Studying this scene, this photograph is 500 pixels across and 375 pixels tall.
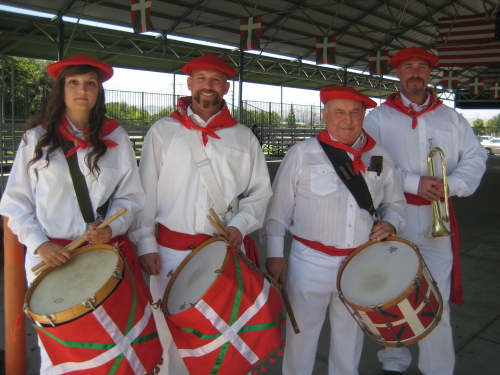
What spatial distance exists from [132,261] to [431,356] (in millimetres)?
1892

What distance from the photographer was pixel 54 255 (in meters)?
1.95

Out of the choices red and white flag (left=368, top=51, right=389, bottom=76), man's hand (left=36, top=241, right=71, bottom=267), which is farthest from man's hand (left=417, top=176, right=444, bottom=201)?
red and white flag (left=368, top=51, right=389, bottom=76)

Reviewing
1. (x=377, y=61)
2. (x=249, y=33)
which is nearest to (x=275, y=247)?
(x=249, y=33)

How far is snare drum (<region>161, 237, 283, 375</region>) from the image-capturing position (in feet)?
Answer: 6.21

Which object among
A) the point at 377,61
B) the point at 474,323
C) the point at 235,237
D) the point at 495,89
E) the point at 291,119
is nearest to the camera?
the point at 235,237

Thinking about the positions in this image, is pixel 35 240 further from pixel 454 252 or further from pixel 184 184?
pixel 454 252

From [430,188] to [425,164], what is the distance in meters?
0.24

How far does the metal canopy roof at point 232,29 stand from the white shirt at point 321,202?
9.45 m

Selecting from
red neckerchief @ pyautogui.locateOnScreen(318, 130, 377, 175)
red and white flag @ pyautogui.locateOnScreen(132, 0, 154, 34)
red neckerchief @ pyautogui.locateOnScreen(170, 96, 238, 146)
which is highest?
red and white flag @ pyautogui.locateOnScreen(132, 0, 154, 34)

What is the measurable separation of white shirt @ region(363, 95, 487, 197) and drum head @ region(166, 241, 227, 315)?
1333mm

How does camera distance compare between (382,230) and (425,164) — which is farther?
(425,164)

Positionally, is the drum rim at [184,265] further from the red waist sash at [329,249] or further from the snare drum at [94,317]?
the red waist sash at [329,249]

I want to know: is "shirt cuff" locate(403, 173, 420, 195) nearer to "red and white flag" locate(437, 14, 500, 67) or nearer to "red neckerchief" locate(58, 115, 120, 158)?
"red neckerchief" locate(58, 115, 120, 158)

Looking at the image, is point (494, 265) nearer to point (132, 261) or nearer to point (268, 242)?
point (268, 242)
